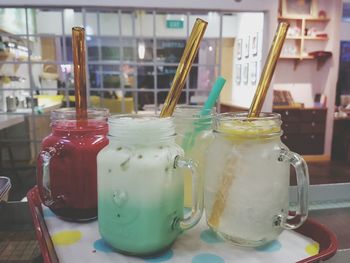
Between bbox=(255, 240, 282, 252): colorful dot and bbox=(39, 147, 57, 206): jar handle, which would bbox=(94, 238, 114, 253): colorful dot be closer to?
bbox=(39, 147, 57, 206): jar handle

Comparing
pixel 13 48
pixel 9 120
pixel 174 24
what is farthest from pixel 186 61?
pixel 174 24

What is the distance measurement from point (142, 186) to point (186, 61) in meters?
0.23

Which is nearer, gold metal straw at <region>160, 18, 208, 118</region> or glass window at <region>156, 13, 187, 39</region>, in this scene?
gold metal straw at <region>160, 18, 208, 118</region>

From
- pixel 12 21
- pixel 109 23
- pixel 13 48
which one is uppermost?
pixel 109 23

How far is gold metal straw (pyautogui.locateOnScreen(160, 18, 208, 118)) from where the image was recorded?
54 cm

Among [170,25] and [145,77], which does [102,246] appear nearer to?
[145,77]

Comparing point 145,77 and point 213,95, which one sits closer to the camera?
point 213,95

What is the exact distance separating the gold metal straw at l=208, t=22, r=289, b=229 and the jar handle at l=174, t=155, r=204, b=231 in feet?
0.10

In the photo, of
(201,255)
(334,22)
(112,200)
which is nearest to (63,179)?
(112,200)

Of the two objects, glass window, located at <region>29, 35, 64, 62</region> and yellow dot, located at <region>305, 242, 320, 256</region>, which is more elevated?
glass window, located at <region>29, 35, 64, 62</region>

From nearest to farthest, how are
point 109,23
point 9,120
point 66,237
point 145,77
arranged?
point 66,237 < point 9,120 < point 145,77 < point 109,23

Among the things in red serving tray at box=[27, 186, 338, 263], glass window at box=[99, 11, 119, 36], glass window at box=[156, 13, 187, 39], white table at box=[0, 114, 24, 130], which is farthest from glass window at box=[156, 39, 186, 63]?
red serving tray at box=[27, 186, 338, 263]

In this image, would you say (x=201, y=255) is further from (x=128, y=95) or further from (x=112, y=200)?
(x=128, y=95)

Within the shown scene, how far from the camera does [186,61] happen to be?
55cm
